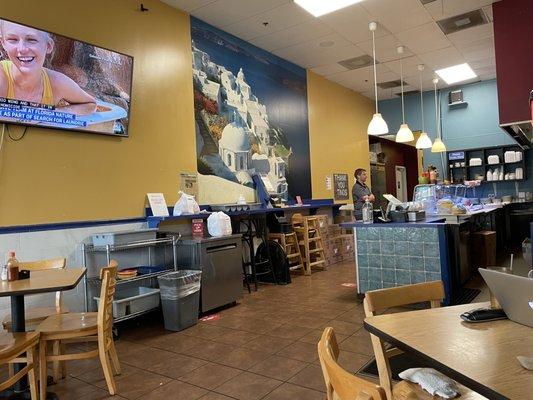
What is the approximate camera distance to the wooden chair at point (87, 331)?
105 inches

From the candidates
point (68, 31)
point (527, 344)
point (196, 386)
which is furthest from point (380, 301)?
point (68, 31)

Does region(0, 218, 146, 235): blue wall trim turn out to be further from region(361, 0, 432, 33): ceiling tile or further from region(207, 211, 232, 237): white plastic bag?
region(361, 0, 432, 33): ceiling tile

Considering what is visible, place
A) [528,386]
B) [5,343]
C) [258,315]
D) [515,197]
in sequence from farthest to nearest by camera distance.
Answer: [515,197] < [258,315] < [5,343] < [528,386]

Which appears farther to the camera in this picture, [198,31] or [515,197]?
[515,197]

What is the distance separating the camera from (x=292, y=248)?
7043mm

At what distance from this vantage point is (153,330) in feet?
14.0

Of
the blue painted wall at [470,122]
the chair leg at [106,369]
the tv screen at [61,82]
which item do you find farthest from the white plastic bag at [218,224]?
the blue painted wall at [470,122]

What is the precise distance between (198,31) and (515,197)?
7863mm

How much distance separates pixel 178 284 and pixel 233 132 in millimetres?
2827

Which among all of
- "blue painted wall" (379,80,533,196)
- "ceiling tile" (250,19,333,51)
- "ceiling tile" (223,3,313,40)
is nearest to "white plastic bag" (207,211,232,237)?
"ceiling tile" (223,3,313,40)

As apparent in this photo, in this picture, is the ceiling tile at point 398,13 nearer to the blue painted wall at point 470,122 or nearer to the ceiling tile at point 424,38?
the ceiling tile at point 424,38

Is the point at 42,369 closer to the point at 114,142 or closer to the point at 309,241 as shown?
the point at 114,142

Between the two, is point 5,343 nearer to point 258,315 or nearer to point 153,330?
point 153,330

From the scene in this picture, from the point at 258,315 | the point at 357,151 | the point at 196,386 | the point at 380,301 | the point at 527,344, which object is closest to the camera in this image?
the point at 527,344
